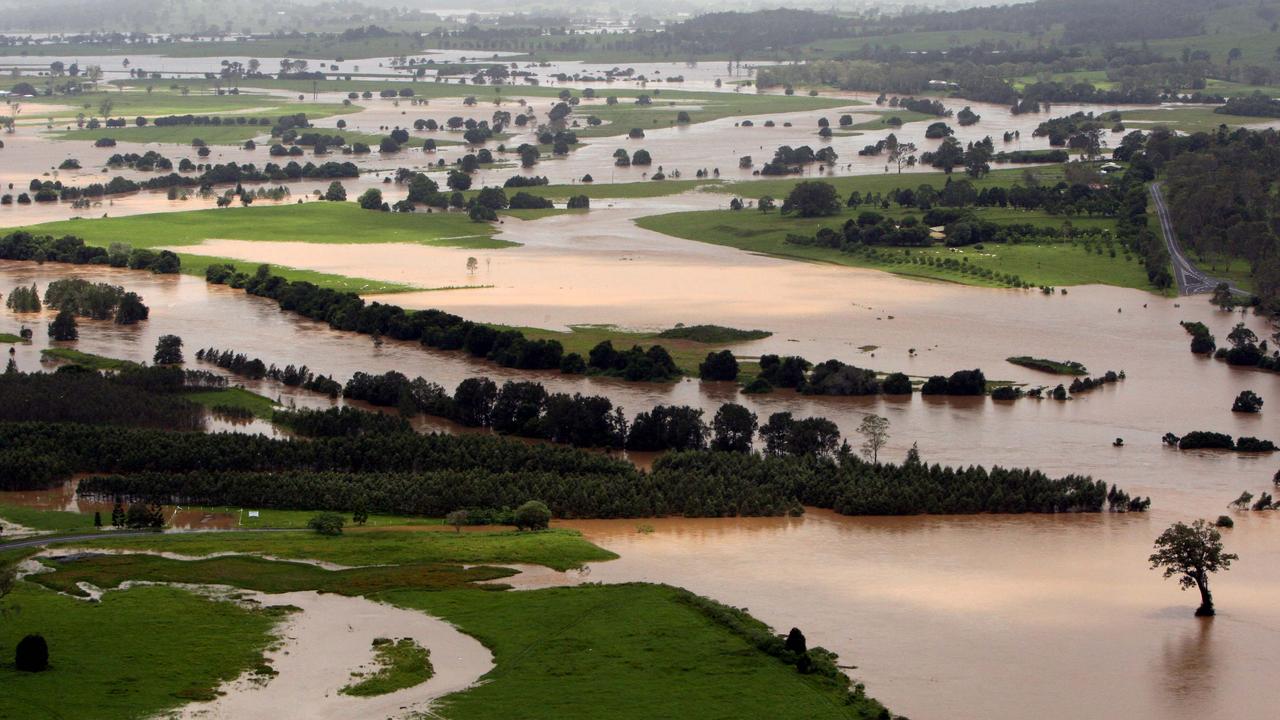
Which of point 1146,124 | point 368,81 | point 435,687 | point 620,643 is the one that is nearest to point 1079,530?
point 620,643

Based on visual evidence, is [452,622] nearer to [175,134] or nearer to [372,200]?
[372,200]

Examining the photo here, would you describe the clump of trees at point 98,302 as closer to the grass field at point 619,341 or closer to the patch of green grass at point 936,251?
the grass field at point 619,341

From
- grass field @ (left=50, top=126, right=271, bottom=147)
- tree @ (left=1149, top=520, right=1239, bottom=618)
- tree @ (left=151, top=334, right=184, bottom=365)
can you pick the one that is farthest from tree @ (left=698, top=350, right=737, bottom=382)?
grass field @ (left=50, top=126, right=271, bottom=147)

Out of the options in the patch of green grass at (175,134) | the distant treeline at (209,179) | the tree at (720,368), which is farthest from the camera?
the patch of green grass at (175,134)

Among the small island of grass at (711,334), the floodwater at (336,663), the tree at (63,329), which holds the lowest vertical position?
the floodwater at (336,663)

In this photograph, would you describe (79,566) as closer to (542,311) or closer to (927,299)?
(542,311)

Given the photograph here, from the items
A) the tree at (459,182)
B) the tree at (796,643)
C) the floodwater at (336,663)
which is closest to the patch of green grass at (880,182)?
the tree at (459,182)

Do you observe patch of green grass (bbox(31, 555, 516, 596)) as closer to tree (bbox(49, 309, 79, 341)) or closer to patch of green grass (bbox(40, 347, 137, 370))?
patch of green grass (bbox(40, 347, 137, 370))
